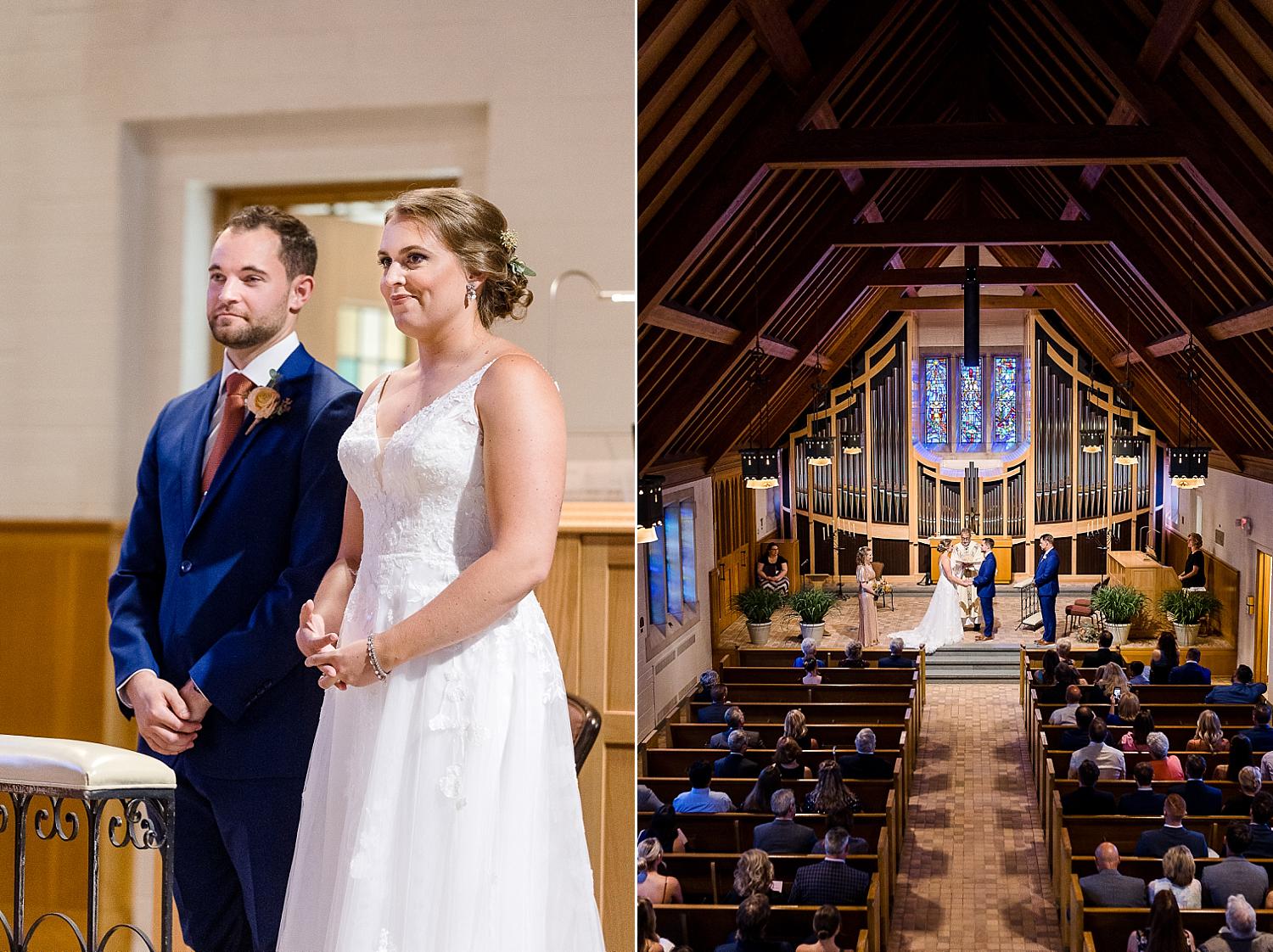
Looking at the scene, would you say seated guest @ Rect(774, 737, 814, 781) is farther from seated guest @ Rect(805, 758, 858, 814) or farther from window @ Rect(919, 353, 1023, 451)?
window @ Rect(919, 353, 1023, 451)

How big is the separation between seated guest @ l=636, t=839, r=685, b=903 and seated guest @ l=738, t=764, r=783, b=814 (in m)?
1.02

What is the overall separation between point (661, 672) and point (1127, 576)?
14.6 feet

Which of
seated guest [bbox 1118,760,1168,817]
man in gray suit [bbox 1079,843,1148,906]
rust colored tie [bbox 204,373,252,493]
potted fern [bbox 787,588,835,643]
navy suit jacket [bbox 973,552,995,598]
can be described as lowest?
man in gray suit [bbox 1079,843,1148,906]

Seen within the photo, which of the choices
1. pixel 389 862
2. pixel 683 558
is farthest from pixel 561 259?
pixel 683 558

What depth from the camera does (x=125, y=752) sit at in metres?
2.09

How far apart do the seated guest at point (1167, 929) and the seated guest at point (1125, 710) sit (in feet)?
10.8

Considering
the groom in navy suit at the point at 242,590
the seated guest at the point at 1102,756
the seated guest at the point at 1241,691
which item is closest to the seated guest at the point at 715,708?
the seated guest at the point at 1102,756

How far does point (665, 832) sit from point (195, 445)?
3979 mm

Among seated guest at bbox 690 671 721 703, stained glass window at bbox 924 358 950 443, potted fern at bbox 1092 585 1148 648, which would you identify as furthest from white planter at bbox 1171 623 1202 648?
seated guest at bbox 690 671 721 703

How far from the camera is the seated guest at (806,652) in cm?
909

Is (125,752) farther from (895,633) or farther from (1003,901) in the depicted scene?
(895,633)

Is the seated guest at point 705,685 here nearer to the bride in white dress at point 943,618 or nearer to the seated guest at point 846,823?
the bride in white dress at point 943,618

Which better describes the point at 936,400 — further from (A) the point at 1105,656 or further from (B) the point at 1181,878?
(B) the point at 1181,878

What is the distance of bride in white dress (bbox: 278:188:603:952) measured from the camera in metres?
1.96
